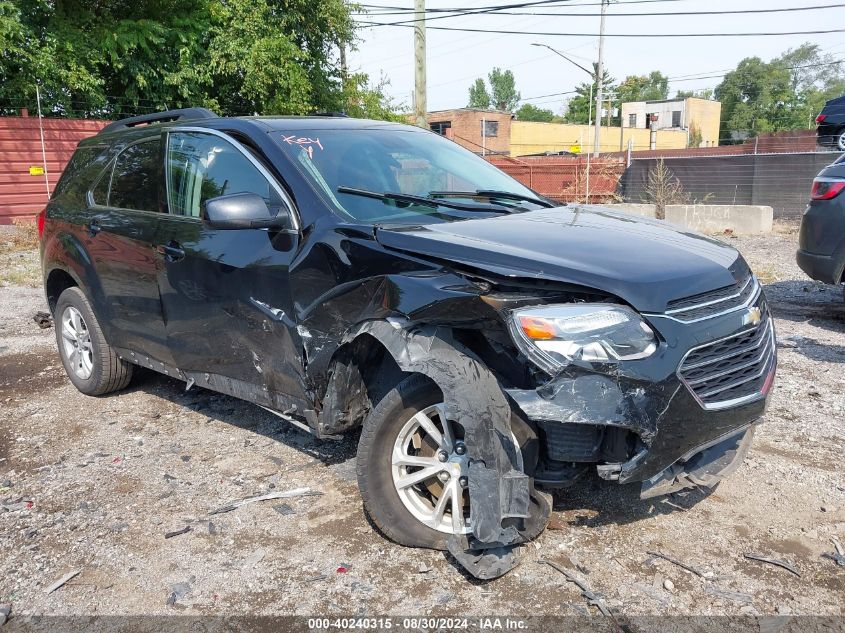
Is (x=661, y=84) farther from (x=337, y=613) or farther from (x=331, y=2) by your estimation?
(x=337, y=613)

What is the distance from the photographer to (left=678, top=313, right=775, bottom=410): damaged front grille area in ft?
8.77

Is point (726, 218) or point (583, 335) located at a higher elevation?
point (583, 335)

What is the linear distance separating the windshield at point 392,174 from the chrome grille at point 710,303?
1.19 m

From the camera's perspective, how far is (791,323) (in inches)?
267

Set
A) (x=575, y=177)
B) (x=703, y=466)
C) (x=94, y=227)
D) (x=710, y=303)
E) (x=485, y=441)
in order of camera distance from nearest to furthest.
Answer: (x=485, y=441), (x=710, y=303), (x=703, y=466), (x=94, y=227), (x=575, y=177)

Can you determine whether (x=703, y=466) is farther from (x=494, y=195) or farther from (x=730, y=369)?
(x=494, y=195)

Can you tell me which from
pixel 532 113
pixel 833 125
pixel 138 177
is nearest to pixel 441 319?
pixel 138 177

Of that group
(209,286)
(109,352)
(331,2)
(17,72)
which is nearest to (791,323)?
(209,286)

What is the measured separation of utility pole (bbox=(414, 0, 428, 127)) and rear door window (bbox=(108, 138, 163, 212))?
1149 centimetres

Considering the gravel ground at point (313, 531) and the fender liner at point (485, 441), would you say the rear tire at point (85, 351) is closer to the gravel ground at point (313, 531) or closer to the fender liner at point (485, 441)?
the gravel ground at point (313, 531)

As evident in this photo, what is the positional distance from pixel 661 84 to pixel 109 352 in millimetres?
117710

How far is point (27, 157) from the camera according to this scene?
53.1ft

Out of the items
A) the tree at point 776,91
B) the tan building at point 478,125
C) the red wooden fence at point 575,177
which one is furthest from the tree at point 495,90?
the red wooden fence at point 575,177

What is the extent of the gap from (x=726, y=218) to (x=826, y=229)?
846 cm
